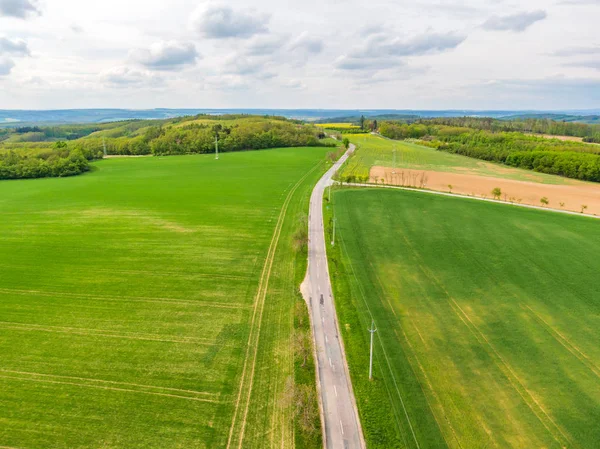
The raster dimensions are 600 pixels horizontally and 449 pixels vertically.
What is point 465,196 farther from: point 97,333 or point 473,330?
point 97,333

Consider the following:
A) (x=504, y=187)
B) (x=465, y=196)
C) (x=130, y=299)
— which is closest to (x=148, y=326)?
(x=130, y=299)

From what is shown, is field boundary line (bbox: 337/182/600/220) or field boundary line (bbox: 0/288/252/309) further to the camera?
Result: field boundary line (bbox: 337/182/600/220)

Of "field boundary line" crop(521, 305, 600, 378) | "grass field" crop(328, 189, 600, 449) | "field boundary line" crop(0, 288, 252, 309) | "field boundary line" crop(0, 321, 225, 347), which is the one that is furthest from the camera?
"field boundary line" crop(0, 288, 252, 309)

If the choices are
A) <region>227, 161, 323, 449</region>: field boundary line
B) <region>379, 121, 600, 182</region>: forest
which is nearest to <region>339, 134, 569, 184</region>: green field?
<region>379, 121, 600, 182</region>: forest

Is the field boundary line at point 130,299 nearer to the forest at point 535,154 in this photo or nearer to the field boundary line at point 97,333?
the field boundary line at point 97,333

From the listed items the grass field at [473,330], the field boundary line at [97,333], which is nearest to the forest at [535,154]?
the grass field at [473,330]

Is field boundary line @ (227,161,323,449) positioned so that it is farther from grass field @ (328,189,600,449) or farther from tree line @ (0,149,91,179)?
tree line @ (0,149,91,179)
